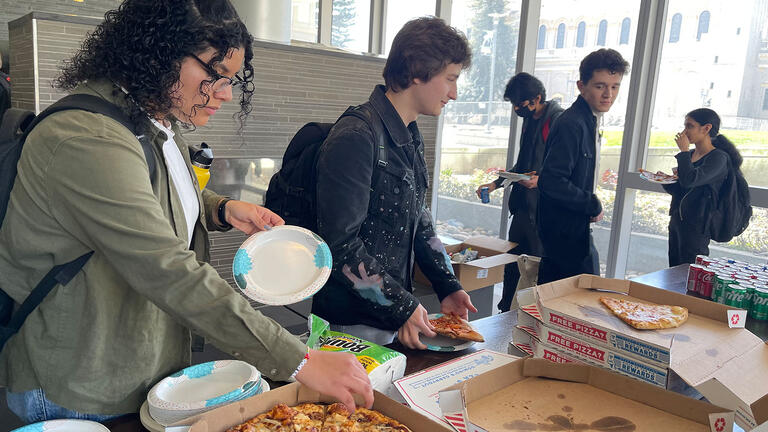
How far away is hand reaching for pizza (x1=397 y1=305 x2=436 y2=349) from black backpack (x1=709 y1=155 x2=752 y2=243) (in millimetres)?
2324

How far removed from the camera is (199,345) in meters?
1.35

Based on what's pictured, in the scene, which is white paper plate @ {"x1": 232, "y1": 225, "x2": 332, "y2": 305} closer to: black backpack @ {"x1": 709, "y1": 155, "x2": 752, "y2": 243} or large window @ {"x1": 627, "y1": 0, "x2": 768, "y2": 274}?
black backpack @ {"x1": 709, "y1": 155, "x2": 752, "y2": 243}

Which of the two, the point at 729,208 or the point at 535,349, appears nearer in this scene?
the point at 535,349

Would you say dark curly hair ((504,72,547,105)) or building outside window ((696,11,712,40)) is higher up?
building outside window ((696,11,712,40))

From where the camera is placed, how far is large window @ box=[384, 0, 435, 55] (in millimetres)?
5377

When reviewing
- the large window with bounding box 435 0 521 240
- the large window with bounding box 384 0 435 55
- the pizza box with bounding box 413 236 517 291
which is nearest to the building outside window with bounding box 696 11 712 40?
the large window with bounding box 435 0 521 240

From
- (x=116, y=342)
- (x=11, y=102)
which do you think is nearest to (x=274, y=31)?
(x=11, y=102)

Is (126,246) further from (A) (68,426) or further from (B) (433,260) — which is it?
(B) (433,260)

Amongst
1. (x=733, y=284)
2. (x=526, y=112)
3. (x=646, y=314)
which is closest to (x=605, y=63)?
(x=526, y=112)

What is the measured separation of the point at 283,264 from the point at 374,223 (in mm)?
414

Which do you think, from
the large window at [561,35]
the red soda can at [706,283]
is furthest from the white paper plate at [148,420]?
the large window at [561,35]

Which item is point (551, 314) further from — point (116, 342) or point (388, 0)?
point (388, 0)

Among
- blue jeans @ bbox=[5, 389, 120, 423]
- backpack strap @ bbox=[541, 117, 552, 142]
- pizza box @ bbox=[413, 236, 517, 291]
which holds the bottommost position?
pizza box @ bbox=[413, 236, 517, 291]

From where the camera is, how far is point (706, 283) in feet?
6.46
